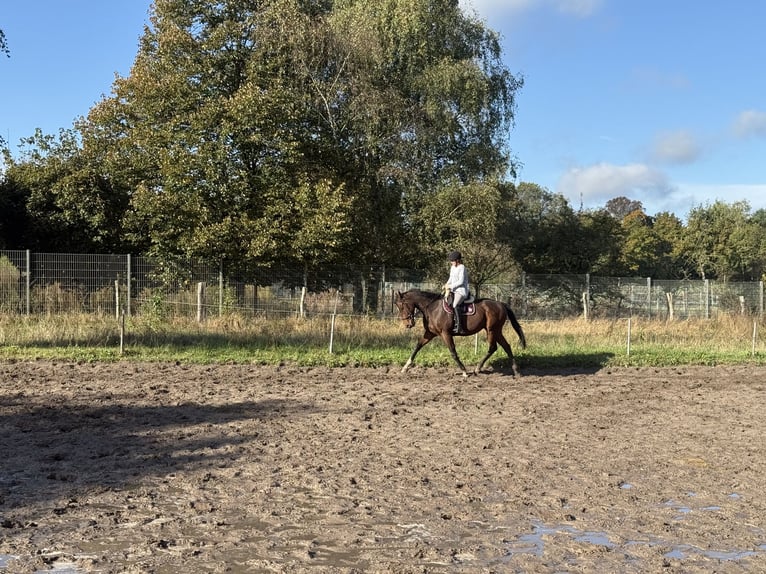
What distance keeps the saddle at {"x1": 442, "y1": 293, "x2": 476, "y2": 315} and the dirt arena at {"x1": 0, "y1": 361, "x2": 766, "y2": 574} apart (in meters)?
2.54

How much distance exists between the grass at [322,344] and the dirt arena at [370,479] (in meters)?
3.22

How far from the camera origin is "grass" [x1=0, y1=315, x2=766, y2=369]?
53.7 feet

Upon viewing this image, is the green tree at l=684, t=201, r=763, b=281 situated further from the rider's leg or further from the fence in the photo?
the rider's leg

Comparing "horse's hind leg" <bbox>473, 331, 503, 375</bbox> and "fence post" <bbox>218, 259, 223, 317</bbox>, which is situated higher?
"fence post" <bbox>218, 259, 223, 317</bbox>

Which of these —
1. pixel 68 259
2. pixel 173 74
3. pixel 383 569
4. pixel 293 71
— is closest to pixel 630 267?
pixel 293 71

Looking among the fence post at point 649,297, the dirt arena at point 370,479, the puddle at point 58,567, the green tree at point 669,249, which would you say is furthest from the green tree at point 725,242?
the puddle at point 58,567

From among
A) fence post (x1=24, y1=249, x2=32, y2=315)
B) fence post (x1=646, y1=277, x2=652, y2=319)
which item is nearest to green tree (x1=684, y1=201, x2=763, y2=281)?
fence post (x1=646, y1=277, x2=652, y2=319)

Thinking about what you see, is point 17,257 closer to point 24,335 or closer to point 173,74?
point 24,335

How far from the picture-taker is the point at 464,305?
1534 centimetres

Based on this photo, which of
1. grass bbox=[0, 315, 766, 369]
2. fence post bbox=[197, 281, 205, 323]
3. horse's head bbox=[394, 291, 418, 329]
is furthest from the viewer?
fence post bbox=[197, 281, 205, 323]

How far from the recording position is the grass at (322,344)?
1636 cm

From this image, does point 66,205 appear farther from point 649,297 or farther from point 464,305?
point 649,297

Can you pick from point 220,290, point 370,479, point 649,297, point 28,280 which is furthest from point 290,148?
point 370,479

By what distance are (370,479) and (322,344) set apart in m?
11.4
